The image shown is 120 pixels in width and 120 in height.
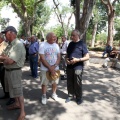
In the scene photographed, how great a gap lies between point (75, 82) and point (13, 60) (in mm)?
1966

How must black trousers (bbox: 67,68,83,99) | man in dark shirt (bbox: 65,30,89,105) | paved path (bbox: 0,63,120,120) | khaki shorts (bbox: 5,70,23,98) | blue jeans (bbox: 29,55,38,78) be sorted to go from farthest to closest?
blue jeans (bbox: 29,55,38,78) → black trousers (bbox: 67,68,83,99) → man in dark shirt (bbox: 65,30,89,105) → paved path (bbox: 0,63,120,120) → khaki shorts (bbox: 5,70,23,98)

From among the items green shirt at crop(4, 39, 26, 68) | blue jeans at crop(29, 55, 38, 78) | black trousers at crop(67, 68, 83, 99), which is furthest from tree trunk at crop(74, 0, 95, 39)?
green shirt at crop(4, 39, 26, 68)

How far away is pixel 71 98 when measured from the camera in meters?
6.29

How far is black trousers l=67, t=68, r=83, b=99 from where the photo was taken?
5839 mm

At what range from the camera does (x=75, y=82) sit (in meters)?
5.91

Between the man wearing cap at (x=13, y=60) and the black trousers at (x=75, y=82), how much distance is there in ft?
5.15

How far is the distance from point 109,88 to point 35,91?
99.3 inches

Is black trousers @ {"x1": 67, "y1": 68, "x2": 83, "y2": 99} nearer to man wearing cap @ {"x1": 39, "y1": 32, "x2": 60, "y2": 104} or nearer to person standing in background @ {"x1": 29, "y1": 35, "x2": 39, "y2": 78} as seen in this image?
man wearing cap @ {"x1": 39, "y1": 32, "x2": 60, "y2": 104}

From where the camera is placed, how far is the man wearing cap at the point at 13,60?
4.56 m

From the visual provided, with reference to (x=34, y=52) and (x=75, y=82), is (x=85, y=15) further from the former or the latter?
(x=75, y=82)

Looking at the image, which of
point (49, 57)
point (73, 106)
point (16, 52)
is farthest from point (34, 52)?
point (16, 52)

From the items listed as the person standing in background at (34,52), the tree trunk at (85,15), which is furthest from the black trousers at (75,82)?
the tree trunk at (85,15)

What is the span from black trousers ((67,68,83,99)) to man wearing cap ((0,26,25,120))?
1570 millimetres

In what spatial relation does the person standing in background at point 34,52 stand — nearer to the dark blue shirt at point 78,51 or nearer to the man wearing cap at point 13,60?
the dark blue shirt at point 78,51
